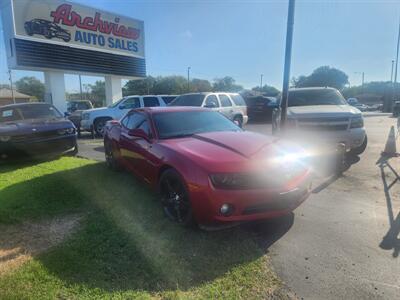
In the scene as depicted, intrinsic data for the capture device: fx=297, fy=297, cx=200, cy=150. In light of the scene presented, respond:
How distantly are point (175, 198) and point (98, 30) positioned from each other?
19508 millimetres

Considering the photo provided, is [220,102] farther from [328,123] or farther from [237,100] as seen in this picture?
[328,123]

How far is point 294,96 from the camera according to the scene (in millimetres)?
8578

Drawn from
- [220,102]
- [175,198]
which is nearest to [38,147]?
[175,198]

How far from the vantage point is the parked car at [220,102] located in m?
11.8

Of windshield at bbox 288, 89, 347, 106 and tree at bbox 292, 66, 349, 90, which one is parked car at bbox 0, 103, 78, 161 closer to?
windshield at bbox 288, 89, 347, 106

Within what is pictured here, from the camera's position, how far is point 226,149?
12.1ft

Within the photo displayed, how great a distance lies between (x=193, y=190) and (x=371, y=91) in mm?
106368

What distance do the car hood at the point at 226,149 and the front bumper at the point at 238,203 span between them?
10.3 inches

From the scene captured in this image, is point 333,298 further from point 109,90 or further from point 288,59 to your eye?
point 109,90

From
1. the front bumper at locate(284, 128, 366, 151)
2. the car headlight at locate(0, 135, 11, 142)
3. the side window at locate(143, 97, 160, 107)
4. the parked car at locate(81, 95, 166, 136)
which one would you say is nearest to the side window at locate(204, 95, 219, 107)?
the parked car at locate(81, 95, 166, 136)

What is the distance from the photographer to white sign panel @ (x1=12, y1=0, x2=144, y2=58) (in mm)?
16438

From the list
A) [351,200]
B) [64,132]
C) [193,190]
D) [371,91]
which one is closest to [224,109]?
[64,132]

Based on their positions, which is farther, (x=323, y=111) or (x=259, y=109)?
(x=259, y=109)

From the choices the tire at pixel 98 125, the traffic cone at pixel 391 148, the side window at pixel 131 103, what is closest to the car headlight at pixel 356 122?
the traffic cone at pixel 391 148
